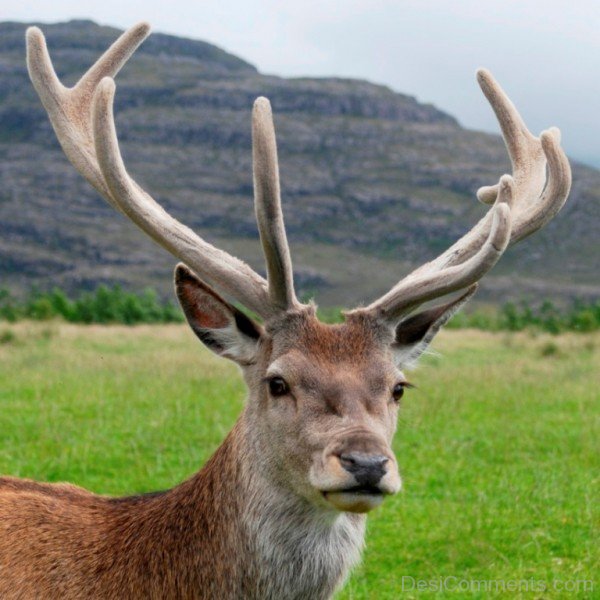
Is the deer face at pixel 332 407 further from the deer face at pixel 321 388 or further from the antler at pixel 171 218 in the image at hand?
the antler at pixel 171 218

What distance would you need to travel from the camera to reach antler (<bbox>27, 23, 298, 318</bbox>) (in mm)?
4191

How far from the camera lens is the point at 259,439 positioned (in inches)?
172

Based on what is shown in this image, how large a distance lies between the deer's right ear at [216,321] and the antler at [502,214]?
0.55 meters


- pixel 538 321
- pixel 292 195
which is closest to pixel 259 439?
pixel 538 321

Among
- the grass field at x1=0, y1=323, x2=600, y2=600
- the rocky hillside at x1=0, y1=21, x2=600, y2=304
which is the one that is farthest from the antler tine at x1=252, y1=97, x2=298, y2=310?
the rocky hillside at x1=0, y1=21, x2=600, y2=304

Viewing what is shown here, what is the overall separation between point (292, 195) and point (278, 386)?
16377 centimetres

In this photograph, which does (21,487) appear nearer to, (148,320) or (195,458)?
(195,458)

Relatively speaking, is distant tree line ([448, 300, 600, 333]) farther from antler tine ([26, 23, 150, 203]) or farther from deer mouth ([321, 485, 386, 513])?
deer mouth ([321, 485, 386, 513])

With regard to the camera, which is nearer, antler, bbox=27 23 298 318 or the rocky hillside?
antler, bbox=27 23 298 318

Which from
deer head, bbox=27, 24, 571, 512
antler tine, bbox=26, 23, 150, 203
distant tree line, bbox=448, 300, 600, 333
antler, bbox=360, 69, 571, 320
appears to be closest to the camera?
deer head, bbox=27, 24, 571, 512

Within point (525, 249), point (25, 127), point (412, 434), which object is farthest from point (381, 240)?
point (412, 434)

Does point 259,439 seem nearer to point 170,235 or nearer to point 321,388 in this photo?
point 321,388

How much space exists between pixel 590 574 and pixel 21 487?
141 inches

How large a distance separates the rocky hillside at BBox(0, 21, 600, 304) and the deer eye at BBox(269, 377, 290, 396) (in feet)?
363
